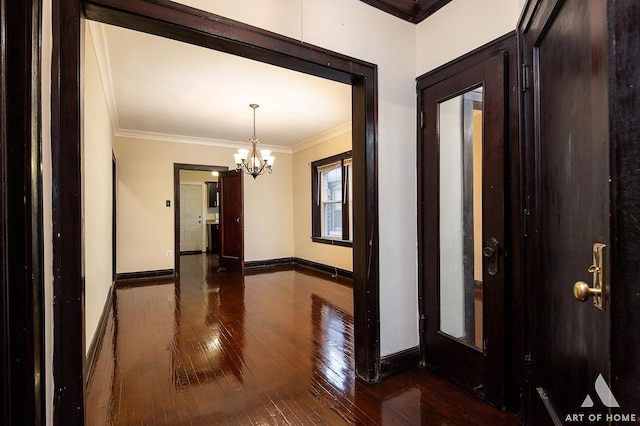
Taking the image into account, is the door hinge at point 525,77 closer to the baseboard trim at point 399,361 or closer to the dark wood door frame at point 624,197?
the dark wood door frame at point 624,197

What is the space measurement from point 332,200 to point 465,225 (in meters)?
4.04

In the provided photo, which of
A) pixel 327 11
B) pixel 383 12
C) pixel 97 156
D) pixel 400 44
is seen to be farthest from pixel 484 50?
pixel 97 156

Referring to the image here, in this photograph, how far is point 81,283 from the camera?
1.31 meters

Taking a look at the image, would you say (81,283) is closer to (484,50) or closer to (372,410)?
(372,410)

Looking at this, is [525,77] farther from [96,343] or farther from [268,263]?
[268,263]

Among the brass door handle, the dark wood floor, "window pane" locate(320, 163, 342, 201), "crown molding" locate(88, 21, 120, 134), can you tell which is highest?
"crown molding" locate(88, 21, 120, 134)

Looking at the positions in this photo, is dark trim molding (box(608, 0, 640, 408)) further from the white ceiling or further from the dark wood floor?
the white ceiling

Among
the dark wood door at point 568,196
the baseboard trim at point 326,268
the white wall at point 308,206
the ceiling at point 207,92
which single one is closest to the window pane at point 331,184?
the white wall at point 308,206

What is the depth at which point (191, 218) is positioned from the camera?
9.90 meters

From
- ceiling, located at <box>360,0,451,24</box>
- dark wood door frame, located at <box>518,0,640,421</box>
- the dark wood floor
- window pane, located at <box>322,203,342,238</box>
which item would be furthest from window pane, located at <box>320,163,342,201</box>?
dark wood door frame, located at <box>518,0,640,421</box>

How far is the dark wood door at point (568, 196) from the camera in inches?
34.2

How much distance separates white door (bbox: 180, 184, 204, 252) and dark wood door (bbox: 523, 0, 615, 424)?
9.72 meters

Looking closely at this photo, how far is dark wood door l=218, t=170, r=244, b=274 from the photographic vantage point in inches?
237

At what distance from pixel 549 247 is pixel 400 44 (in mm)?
1758
